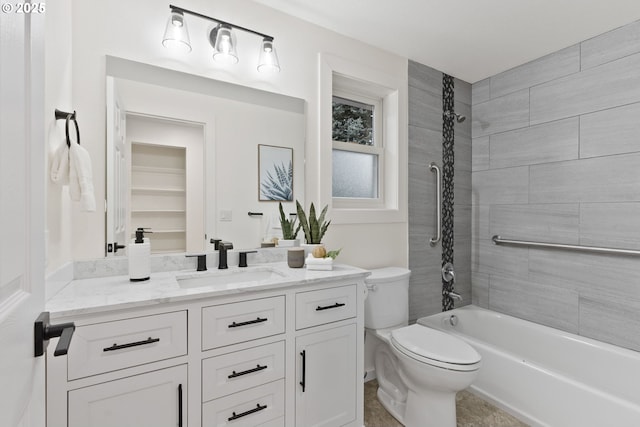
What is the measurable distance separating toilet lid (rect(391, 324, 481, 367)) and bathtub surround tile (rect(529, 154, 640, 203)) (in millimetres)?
1386

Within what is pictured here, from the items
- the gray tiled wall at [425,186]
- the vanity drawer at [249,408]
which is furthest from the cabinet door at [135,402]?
A: the gray tiled wall at [425,186]

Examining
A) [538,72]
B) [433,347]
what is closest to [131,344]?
[433,347]

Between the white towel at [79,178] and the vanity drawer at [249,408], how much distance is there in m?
0.90

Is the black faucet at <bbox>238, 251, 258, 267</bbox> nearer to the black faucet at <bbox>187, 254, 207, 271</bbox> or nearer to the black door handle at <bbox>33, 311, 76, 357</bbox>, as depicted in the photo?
the black faucet at <bbox>187, 254, 207, 271</bbox>

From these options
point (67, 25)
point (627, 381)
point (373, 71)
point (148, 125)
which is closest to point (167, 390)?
point (148, 125)

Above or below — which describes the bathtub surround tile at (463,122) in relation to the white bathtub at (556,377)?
above

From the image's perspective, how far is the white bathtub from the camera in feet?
5.06

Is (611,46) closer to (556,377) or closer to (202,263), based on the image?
(556,377)

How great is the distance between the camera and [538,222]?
7.89 feet

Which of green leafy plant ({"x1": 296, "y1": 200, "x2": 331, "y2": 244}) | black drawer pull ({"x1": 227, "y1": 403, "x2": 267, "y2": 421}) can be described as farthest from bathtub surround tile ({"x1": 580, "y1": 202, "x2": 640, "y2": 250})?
black drawer pull ({"x1": 227, "y1": 403, "x2": 267, "y2": 421})

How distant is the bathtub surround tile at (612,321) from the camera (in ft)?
6.32

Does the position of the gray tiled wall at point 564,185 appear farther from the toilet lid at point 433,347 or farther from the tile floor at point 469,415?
the toilet lid at point 433,347

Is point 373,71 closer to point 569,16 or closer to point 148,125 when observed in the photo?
point 569,16

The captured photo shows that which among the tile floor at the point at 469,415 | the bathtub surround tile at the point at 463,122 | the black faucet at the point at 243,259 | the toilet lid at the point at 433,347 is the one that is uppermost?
the bathtub surround tile at the point at 463,122
